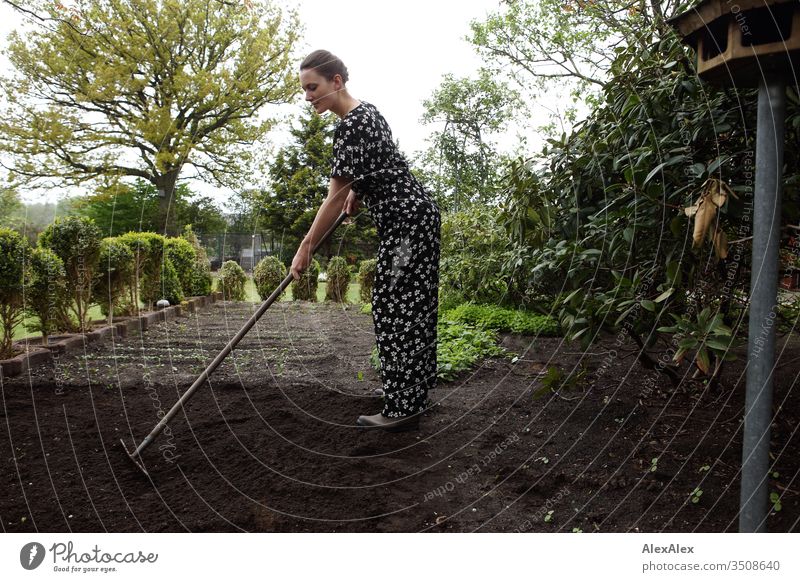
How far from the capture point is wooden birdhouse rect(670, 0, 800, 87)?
1.15 metres

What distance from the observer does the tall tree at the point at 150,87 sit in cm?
331

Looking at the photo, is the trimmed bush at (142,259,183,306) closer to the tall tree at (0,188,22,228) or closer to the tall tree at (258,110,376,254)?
the tall tree at (0,188,22,228)

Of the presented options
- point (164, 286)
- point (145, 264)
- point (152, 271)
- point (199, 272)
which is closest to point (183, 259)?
point (199, 272)

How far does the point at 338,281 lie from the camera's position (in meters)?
6.16

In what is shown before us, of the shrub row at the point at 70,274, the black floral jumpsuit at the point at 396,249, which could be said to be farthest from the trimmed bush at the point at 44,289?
the black floral jumpsuit at the point at 396,249

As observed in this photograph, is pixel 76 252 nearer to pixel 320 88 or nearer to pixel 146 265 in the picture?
pixel 146 265

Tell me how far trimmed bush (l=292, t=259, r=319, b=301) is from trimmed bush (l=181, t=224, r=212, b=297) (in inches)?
39.5

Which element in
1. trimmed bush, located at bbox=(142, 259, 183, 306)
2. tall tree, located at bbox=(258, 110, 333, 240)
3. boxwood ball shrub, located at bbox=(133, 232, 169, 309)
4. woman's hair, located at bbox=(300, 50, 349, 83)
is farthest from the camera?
trimmed bush, located at bbox=(142, 259, 183, 306)

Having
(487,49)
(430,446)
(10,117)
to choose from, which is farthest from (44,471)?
(487,49)

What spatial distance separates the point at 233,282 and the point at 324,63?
506cm

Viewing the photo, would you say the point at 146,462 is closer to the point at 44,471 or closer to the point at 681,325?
the point at 44,471

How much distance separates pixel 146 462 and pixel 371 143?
1388 millimetres

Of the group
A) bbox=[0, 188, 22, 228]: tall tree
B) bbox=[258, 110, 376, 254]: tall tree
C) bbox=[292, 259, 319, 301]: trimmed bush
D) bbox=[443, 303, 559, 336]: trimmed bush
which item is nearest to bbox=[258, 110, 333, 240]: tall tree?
bbox=[258, 110, 376, 254]: tall tree

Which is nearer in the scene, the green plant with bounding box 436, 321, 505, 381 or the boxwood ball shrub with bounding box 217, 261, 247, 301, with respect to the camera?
the green plant with bounding box 436, 321, 505, 381
